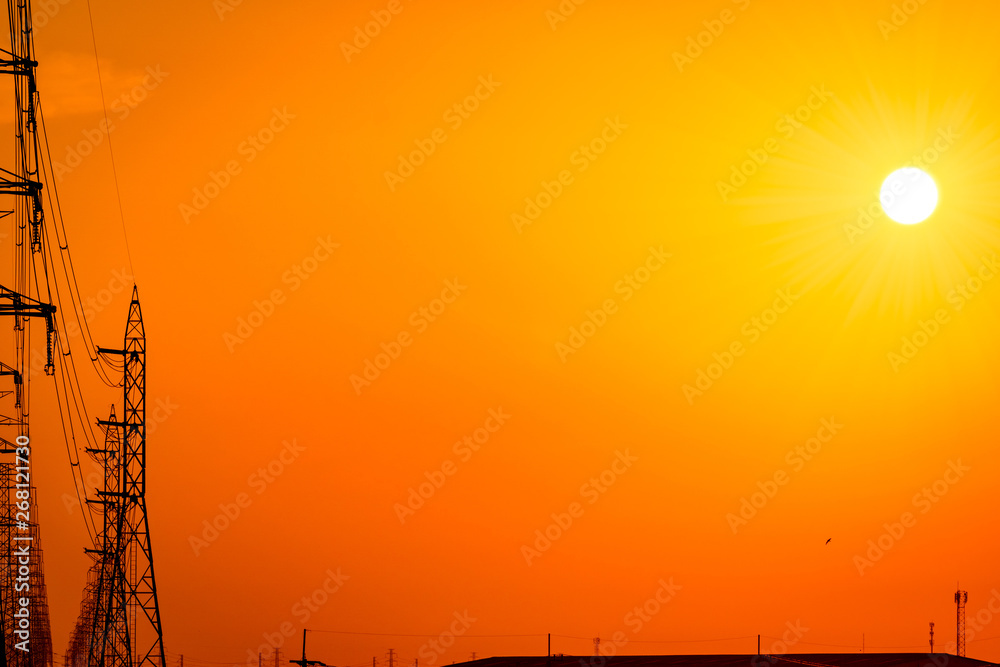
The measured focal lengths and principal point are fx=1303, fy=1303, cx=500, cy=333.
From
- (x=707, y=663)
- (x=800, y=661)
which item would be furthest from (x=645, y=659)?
(x=800, y=661)

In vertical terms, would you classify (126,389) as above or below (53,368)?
above

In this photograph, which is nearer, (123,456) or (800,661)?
(123,456)

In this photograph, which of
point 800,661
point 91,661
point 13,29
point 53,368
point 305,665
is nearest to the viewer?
point 53,368

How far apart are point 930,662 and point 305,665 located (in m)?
50.6

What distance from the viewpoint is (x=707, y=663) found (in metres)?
115

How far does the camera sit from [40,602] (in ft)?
364

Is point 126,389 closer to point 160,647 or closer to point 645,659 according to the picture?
point 160,647

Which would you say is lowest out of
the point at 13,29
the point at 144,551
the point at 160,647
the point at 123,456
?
the point at 160,647

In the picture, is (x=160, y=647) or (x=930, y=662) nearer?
(x=160, y=647)

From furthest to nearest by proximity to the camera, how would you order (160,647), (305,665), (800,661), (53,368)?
(800,661) → (305,665) → (160,647) → (53,368)

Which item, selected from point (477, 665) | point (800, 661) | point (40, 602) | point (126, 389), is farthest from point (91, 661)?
point (800, 661)

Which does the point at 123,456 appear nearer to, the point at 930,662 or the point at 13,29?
the point at 13,29

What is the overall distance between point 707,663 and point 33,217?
83.0 metres

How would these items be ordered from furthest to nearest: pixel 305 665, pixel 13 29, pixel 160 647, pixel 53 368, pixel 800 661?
pixel 800 661 → pixel 305 665 → pixel 160 647 → pixel 13 29 → pixel 53 368
